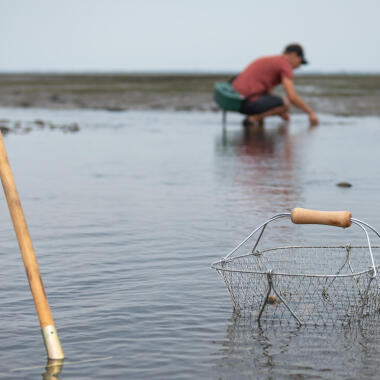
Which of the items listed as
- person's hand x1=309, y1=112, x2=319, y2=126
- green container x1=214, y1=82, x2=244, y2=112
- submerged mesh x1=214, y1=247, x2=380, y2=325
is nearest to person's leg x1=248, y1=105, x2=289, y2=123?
person's hand x1=309, y1=112, x2=319, y2=126

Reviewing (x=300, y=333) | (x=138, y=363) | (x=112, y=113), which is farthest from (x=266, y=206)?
(x=112, y=113)

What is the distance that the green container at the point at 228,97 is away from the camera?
23141mm

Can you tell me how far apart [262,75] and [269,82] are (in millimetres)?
324

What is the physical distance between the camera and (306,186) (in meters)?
13.0

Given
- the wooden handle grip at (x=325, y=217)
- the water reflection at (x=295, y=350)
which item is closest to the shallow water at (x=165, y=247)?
the water reflection at (x=295, y=350)

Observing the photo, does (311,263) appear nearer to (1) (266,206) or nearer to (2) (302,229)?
(2) (302,229)

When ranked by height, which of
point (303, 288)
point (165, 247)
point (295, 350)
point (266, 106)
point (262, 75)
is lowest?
point (266, 106)

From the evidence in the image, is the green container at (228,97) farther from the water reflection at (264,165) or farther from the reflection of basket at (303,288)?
the reflection of basket at (303,288)

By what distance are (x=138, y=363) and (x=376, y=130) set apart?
20687 mm

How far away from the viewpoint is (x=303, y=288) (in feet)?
22.8

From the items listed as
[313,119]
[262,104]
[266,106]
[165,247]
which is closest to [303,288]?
[165,247]

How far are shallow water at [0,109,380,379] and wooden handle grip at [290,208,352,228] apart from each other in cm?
77
